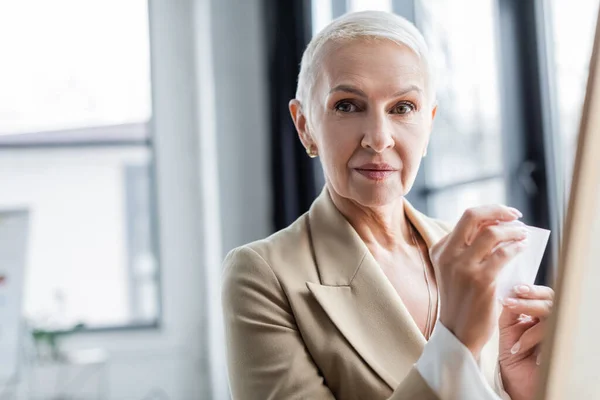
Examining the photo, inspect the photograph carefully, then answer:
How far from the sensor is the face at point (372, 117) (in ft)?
2.33

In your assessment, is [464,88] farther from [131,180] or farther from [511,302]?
[131,180]

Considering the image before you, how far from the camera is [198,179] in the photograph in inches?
169

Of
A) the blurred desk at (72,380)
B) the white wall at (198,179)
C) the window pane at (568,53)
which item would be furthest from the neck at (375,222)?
the blurred desk at (72,380)

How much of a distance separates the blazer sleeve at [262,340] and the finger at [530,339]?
17cm

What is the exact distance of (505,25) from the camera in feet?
Result: 6.96

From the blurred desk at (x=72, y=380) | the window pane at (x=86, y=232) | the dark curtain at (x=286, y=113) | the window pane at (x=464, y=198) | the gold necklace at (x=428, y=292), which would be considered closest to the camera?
the gold necklace at (x=428, y=292)

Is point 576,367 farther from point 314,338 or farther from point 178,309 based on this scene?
point 178,309

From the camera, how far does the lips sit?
2.38ft

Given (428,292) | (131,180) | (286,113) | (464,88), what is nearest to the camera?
(428,292)

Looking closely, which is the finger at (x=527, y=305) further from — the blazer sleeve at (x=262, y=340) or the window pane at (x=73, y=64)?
the window pane at (x=73, y=64)

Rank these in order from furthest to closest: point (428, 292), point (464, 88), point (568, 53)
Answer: point (464, 88) < point (568, 53) < point (428, 292)

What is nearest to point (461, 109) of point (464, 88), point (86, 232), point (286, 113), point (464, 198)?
point (464, 88)

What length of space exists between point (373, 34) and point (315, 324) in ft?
0.91

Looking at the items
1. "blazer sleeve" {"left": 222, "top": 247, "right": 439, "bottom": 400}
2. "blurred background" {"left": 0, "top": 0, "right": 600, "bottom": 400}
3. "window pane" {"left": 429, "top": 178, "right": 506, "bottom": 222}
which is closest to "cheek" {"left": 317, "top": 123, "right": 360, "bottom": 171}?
"blazer sleeve" {"left": 222, "top": 247, "right": 439, "bottom": 400}
